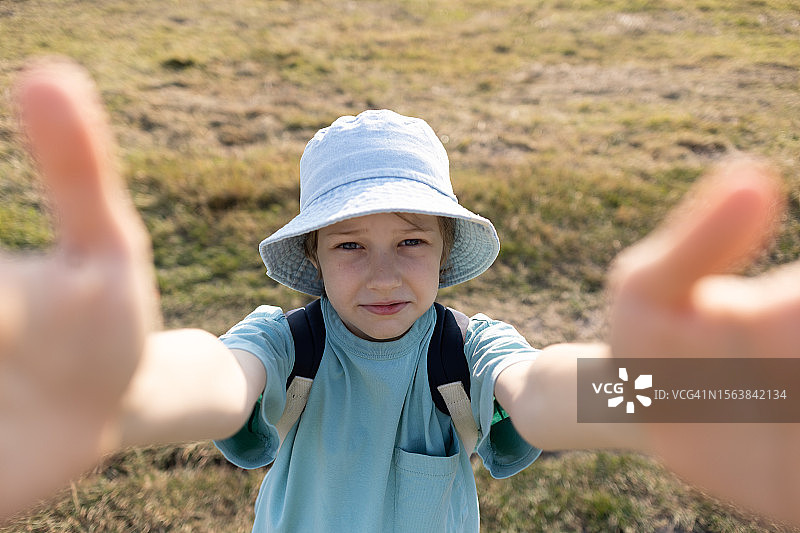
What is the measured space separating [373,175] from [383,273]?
20cm

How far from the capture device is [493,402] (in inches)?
43.8

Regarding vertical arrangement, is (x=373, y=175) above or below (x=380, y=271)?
above

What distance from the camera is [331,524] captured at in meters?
1.28

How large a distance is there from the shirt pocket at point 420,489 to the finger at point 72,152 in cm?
85

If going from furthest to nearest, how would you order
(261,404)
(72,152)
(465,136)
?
1. (465,136)
2. (261,404)
3. (72,152)

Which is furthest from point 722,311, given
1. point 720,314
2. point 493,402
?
point 493,402

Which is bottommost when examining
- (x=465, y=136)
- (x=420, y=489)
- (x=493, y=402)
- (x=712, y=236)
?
(x=420, y=489)

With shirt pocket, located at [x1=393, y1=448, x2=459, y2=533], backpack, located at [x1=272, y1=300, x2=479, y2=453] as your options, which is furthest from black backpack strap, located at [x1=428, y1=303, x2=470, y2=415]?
shirt pocket, located at [x1=393, y1=448, x2=459, y2=533]

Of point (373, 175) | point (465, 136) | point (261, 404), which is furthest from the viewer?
point (465, 136)

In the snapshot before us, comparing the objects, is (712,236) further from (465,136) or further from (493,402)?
(465,136)

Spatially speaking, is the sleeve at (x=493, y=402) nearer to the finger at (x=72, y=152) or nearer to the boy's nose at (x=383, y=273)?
the boy's nose at (x=383, y=273)

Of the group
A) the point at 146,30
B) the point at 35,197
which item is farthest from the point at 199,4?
the point at 35,197

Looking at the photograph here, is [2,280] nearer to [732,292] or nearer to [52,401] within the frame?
[52,401]

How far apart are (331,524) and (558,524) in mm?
1040
